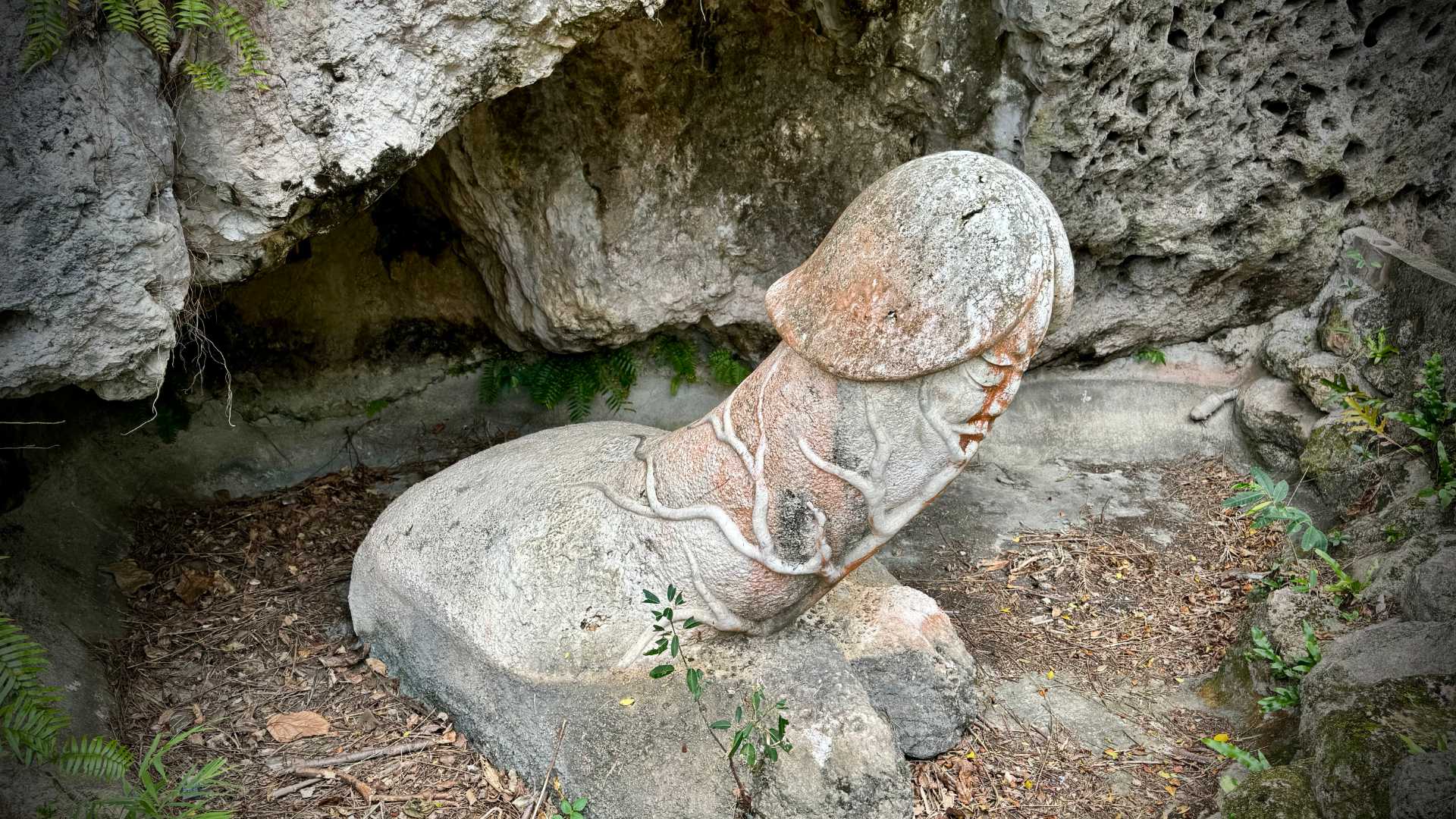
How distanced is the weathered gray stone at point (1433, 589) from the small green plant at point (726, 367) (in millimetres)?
2664

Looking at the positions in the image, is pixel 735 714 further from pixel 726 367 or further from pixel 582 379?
pixel 582 379

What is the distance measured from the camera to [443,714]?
10.7ft

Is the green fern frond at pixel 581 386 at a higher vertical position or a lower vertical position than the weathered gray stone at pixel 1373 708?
higher

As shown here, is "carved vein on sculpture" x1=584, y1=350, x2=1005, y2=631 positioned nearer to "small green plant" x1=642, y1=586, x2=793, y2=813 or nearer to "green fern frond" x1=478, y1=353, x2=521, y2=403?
"small green plant" x1=642, y1=586, x2=793, y2=813

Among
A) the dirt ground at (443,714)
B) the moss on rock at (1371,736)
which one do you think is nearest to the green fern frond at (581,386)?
the dirt ground at (443,714)

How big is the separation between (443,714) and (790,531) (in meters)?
1.37

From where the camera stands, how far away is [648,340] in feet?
15.6

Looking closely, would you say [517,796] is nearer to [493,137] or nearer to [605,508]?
[605,508]

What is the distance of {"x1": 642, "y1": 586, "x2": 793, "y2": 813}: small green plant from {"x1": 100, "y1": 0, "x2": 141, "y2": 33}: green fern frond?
187 cm

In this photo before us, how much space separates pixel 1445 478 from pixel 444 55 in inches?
139

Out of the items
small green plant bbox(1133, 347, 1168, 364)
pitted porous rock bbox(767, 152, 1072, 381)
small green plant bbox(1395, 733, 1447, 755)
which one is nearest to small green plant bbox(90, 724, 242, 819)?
pitted porous rock bbox(767, 152, 1072, 381)

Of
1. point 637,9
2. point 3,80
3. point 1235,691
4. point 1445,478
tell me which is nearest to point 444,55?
point 637,9

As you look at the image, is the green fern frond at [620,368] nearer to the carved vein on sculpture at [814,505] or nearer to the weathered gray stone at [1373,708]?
the carved vein on sculpture at [814,505]

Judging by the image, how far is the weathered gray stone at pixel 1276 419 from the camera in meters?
4.21
